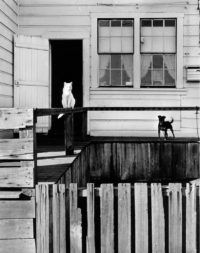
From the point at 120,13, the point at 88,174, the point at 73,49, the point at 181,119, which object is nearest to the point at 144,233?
the point at 88,174

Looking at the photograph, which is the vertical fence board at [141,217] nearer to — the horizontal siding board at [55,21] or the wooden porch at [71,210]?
the wooden porch at [71,210]

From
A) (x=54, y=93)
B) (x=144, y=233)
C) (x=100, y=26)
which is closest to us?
(x=144, y=233)

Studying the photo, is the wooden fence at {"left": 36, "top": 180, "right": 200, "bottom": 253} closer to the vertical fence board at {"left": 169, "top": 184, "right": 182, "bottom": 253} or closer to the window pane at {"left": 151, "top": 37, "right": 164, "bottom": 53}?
the vertical fence board at {"left": 169, "top": 184, "right": 182, "bottom": 253}

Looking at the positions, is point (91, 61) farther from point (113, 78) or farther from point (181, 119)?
point (181, 119)

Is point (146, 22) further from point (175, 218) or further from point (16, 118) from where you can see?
point (175, 218)

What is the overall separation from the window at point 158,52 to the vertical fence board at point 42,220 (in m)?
7.14

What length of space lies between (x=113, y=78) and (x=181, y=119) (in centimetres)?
188

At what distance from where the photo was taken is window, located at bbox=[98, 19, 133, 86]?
10.9 m

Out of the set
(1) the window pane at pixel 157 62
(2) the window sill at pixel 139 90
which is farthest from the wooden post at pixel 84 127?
(1) the window pane at pixel 157 62

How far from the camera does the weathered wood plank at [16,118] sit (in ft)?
13.8

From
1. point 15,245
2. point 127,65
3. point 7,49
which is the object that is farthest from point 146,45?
point 15,245

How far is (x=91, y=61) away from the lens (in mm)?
10898

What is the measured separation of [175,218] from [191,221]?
5.9 inches

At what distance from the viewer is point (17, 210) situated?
4098 mm
